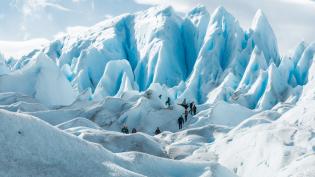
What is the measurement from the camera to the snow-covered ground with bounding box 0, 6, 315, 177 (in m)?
9.53

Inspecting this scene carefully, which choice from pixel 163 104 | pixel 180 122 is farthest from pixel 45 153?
pixel 163 104

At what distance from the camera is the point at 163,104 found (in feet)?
153

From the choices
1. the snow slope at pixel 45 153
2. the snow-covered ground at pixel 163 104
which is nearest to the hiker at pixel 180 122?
the snow-covered ground at pixel 163 104

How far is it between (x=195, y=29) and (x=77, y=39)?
1181 inches

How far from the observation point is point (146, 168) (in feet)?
36.9

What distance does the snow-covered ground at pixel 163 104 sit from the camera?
9.53m

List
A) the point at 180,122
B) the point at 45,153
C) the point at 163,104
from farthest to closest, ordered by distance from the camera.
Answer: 1. the point at 163,104
2. the point at 180,122
3. the point at 45,153

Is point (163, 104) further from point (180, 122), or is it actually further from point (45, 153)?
point (45, 153)

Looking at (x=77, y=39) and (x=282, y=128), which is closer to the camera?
(x=282, y=128)

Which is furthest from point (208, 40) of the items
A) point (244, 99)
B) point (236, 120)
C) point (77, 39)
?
point (236, 120)

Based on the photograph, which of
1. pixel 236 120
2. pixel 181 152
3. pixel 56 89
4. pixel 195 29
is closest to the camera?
pixel 181 152

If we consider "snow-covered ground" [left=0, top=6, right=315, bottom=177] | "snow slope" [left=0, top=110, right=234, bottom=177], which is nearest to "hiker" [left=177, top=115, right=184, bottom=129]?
"snow-covered ground" [left=0, top=6, right=315, bottom=177]

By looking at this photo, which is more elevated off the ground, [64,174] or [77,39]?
[64,174]

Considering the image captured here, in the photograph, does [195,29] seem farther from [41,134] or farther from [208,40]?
[41,134]
